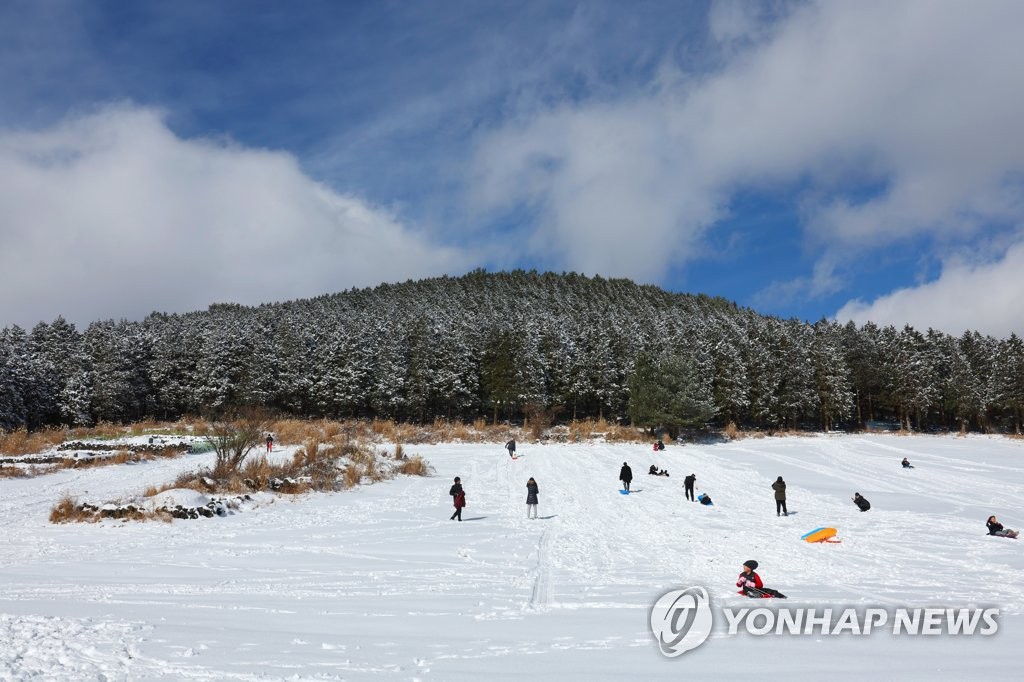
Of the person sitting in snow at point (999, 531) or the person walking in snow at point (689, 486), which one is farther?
the person walking in snow at point (689, 486)

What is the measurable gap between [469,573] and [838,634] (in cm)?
652

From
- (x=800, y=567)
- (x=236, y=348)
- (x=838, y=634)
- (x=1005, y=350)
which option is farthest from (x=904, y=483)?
(x=236, y=348)

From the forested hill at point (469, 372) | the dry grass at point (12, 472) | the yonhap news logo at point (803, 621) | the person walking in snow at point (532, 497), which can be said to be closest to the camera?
the yonhap news logo at point (803, 621)

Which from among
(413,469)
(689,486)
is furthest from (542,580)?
(413,469)

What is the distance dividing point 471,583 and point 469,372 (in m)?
55.5

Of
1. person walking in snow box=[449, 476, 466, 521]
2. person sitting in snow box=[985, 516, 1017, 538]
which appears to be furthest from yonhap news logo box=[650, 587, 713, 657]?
person sitting in snow box=[985, 516, 1017, 538]

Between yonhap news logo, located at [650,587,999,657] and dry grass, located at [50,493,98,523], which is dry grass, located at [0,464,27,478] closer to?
dry grass, located at [50,493,98,523]

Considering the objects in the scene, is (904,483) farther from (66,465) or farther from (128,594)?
(66,465)

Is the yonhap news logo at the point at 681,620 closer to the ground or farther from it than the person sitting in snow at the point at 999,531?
farther from it

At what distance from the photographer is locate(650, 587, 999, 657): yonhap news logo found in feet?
25.6

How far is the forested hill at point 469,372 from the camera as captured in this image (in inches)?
2410

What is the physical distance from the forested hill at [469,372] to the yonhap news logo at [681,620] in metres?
45.4

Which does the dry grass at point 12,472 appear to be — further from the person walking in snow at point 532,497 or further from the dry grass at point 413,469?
→ the person walking in snow at point 532,497

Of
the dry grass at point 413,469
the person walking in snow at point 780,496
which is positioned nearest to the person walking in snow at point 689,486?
the person walking in snow at point 780,496
